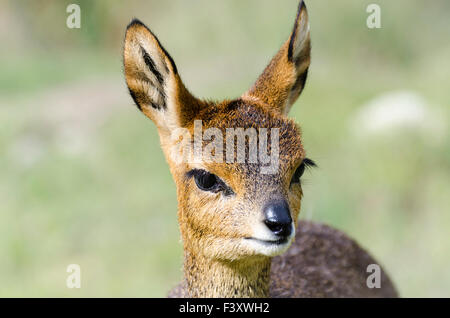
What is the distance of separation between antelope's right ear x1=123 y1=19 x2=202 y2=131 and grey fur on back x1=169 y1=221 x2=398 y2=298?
143cm

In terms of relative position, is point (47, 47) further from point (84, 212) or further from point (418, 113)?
point (418, 113)

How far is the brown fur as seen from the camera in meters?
4.21

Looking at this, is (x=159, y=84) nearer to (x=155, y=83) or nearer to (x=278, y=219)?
(x=155, y=83)

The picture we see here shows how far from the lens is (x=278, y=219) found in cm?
400

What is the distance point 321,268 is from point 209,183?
210cm

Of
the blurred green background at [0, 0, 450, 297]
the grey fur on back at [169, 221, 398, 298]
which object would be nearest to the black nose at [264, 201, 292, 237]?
the grey fur on back at [169, 221, 398, 298]

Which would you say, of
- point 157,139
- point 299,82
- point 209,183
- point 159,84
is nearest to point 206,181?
point 209,183

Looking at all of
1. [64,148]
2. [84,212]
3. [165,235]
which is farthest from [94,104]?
[165,235]

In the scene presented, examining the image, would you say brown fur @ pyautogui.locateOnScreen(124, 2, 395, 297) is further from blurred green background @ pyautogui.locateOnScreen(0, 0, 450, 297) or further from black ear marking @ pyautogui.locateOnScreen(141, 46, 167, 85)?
blurred green background @ pyautogui.locateOnScreen(0, 0, 450, 297)

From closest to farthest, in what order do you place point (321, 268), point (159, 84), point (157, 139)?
point (159, 84)
point (321, 268)
point (157, 139)

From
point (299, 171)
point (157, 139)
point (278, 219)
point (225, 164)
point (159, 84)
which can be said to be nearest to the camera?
point (278, 219)

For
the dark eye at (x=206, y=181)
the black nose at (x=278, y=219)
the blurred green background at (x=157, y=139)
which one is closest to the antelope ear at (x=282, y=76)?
the dark eye at (x=206, y=181)

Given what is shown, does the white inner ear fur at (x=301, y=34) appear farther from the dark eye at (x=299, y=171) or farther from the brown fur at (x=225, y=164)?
the dark eye at (x=299, y=171)

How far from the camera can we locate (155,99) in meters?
4.65
